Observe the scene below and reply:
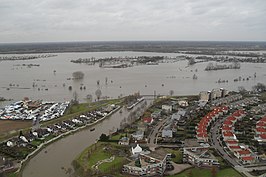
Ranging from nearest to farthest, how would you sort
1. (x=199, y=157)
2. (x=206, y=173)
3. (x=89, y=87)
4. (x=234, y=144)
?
(x=206, y=173) < (x=199, y=157) < (x=234, y=144) < (x=89, y=87)

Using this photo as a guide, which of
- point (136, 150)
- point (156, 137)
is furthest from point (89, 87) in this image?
point (136, 150)

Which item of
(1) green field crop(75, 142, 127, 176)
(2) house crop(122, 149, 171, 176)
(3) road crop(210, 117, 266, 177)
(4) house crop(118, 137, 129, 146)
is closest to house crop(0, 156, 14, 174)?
(1) green field crop(75, 142, 127, 176)

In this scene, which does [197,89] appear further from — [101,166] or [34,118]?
[101,166]

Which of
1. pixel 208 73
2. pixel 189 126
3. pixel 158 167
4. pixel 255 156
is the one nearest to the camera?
pixel 158 167

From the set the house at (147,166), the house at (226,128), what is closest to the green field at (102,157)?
the house at (147,166)

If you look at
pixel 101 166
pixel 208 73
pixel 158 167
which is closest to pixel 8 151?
pixel 101 166

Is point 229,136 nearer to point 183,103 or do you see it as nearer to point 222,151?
point 222,151
